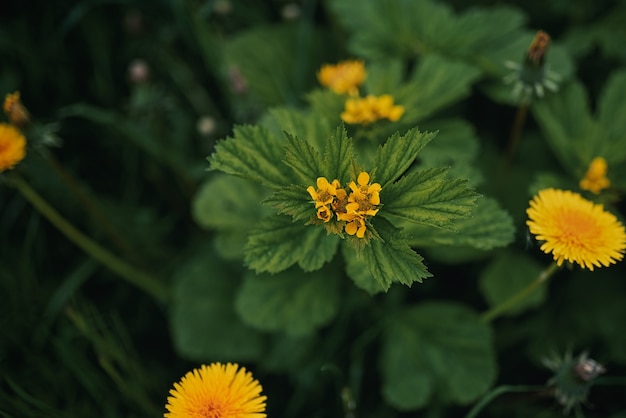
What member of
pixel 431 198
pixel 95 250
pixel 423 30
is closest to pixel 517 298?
pixel 431 198

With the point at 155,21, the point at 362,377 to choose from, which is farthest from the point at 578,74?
the point at 155,21

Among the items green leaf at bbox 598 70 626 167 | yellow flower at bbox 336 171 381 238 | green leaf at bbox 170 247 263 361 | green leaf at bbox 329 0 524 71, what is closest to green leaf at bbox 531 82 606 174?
green leaf at bbox 598 70 626 167

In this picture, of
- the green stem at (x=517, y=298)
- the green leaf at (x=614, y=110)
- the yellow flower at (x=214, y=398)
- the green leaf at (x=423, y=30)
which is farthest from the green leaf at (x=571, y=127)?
the yellow flower at (x=214, y=398)

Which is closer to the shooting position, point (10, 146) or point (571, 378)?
point (571, 378)

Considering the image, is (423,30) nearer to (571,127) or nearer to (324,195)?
(571,127)

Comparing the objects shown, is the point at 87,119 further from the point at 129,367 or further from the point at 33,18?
the point at 129,367

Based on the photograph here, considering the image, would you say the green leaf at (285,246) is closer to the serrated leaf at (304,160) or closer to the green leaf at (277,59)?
the serrated leaf at (304,160)

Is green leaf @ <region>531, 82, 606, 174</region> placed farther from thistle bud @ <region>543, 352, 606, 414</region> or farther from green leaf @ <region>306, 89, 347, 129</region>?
green leaf @ <region>306, 89, 347, 129</region>
